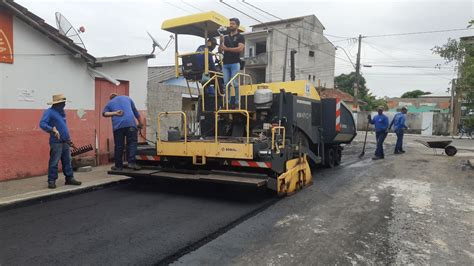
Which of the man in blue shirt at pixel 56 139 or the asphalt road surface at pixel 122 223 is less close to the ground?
the man in blue shirt at pixel 56 139

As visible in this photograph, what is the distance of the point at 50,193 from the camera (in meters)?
6.14

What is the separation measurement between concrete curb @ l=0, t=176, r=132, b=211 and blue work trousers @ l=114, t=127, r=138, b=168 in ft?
1.69

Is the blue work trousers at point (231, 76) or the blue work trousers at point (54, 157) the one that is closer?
the blue work trousers at point (54, 157)

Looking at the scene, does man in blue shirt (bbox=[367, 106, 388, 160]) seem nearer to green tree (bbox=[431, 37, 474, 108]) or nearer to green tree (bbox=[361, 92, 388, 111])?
green tree (bbox=[431, 37, 474, 108])

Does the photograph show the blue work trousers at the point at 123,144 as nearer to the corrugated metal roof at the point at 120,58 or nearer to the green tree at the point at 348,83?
the corrugated metal roof at the point at 120,58

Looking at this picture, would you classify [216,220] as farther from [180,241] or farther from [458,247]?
[458,247]

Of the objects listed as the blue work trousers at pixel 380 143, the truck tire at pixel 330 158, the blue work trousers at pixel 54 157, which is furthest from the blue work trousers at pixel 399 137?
the blue work trousers at pixel 54 157

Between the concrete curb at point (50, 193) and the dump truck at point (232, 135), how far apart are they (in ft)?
1.73

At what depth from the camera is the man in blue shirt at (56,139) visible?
655 centimetres

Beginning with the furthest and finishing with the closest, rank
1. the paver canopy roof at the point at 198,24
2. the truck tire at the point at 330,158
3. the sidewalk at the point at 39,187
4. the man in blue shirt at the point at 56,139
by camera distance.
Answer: the truck tire at the point at 330,158, the paver canopy roof at the point at 198,24, the man in blue shirt at the point at 56,139, the sidewalk at the point at 39,187

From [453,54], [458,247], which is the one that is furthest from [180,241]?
[453,54]

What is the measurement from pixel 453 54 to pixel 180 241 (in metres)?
11.0

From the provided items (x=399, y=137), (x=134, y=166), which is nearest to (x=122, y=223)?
(x=134, y=166)

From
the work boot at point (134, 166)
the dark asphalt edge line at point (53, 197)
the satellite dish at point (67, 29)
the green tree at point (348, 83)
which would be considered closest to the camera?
the dark asphalt edge line at point (53, 197)
